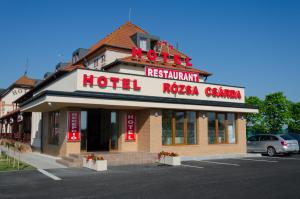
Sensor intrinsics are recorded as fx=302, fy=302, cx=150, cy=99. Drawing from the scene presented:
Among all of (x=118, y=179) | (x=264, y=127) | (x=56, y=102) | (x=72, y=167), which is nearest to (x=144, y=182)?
(x=118, y=179)

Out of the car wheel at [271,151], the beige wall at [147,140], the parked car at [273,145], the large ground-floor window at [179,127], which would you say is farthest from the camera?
the car wheel at [271,151]

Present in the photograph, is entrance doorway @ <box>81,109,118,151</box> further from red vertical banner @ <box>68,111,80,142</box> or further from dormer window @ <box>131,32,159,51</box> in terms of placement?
dormer window @ <box>131,32,159,51</box>

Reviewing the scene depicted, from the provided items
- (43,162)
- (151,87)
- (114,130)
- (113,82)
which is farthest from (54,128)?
(151,87)

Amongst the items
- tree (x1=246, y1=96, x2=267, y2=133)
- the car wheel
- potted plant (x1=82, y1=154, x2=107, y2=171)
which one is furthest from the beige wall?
tree (x1=246, y1=96, x2=267, y2=133)

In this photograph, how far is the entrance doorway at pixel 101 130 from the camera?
18714mm

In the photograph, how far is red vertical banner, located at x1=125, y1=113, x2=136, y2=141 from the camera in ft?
60.4

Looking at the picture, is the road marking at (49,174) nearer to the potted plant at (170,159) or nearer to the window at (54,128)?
the window at (54,128)

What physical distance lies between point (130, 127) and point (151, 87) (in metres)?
2.79

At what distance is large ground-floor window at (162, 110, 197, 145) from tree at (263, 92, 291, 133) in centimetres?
3107

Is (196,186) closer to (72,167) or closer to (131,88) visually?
(72,167)

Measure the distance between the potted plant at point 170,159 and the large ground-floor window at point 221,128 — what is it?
5624 millimetres

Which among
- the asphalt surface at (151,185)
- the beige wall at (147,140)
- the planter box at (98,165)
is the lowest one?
the asphalt surface at (151,185)

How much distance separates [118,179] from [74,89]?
22.6 feet

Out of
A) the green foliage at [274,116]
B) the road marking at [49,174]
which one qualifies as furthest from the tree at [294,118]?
the road marking at [49,174]
